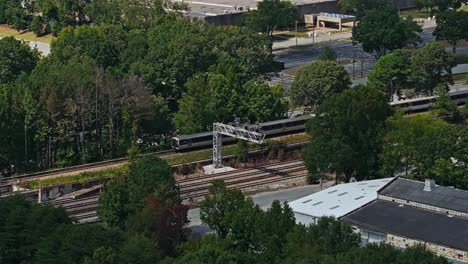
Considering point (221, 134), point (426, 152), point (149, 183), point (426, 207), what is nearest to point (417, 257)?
point (426, 207)

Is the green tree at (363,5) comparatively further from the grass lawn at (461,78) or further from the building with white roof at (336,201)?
the building with white roof at (336,201)

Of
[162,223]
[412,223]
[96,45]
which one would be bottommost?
[412,223]

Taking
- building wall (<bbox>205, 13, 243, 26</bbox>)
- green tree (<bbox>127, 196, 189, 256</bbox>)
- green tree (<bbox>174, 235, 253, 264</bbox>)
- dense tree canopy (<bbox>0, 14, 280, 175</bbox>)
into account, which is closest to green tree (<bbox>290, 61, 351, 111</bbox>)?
dense tree canopy (<bbox>0, 14, 280, 175</bbox>)

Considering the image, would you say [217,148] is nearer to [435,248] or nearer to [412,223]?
[412,223]

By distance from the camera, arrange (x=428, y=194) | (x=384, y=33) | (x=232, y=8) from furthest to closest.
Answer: (x=232, y=8)
(x=384, y=33)
(x=428, y=194)

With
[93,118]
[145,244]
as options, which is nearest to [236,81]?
[93,118]
